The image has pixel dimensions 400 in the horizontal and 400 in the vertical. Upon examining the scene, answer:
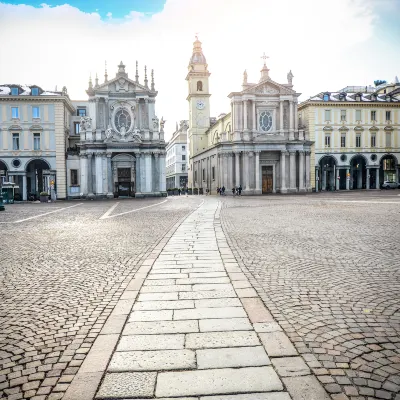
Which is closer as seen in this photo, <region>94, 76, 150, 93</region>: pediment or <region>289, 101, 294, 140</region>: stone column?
<region>94, 76, 150, 93</region>: pediment

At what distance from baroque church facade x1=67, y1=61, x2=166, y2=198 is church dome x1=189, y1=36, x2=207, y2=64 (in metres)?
22.7

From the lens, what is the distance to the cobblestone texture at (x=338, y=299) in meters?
3.53

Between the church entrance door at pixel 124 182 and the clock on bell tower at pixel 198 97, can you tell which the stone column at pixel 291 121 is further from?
the church entrance door at pixel 124 182

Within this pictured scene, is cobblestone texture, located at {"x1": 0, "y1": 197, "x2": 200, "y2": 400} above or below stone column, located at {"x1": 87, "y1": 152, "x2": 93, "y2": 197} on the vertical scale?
below

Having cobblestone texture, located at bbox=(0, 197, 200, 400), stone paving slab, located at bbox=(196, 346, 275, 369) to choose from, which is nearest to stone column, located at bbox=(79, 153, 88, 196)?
cobblestone texture, located at bbox=(0, 197, 200, 400)

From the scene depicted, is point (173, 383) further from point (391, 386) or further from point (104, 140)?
point (104, 140)

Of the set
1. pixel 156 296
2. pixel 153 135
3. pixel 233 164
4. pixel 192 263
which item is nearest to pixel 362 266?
pixel 192 263

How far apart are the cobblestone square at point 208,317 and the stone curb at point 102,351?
0.02 meters

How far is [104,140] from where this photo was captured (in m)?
47.8

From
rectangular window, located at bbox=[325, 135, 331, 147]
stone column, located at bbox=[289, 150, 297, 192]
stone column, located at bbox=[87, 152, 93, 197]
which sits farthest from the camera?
rectangular window, located at bbox=[325, 135, 331, 147]

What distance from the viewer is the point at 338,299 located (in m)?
5.57

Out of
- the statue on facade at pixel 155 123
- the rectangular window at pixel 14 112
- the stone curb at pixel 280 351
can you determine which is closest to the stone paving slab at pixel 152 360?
the stone curb at pixel 280 351

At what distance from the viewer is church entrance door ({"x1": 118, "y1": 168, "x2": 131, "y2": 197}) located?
162 ft

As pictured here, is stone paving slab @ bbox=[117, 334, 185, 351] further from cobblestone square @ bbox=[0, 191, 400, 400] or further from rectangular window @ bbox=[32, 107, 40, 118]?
rectangular window @ bbox=[32, 107, 40, 118]
